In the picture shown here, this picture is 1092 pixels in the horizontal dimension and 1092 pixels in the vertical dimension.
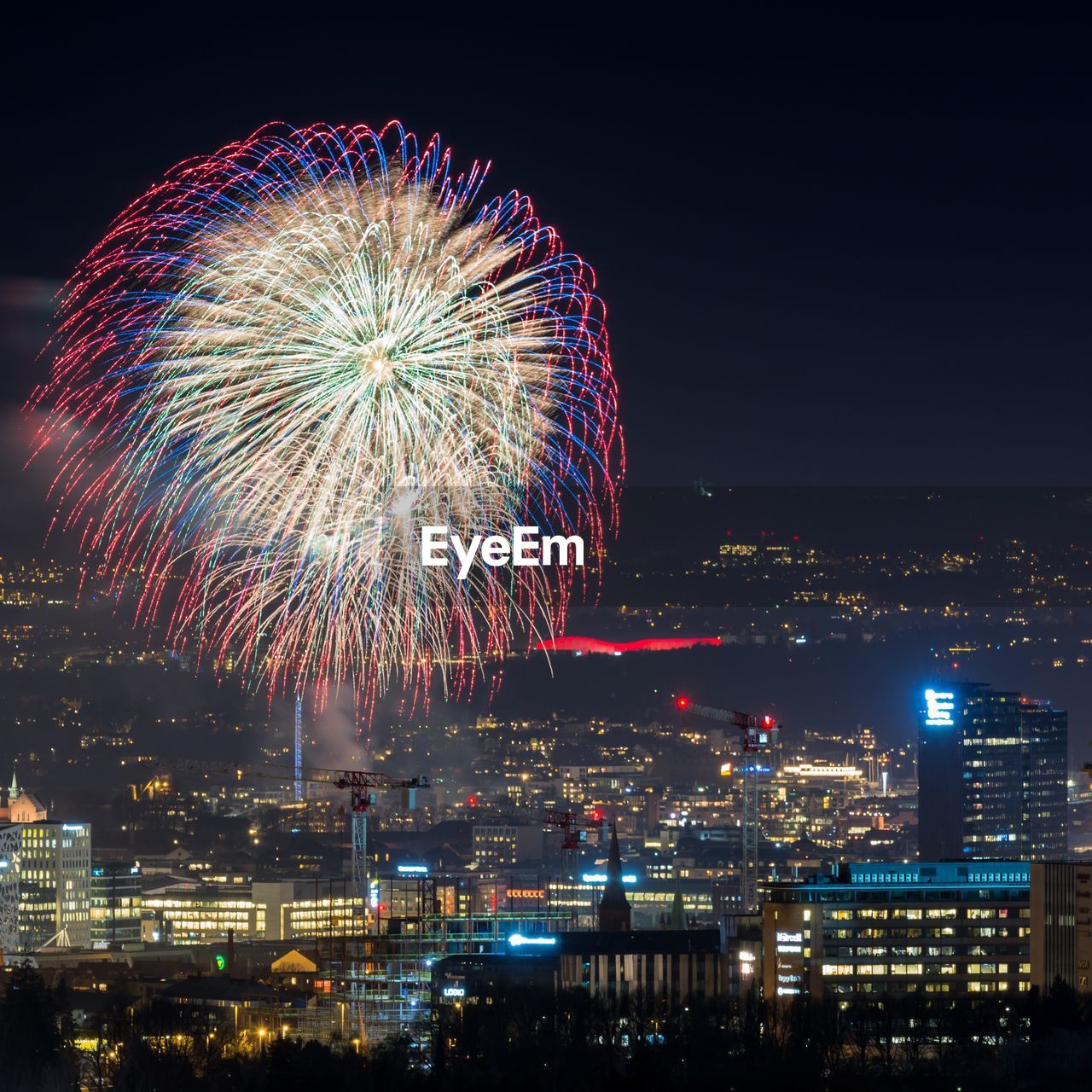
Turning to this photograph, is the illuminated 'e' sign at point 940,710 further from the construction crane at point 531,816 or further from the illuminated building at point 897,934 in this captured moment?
the illuminated building at point 897,934

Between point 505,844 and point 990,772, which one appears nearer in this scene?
point 990,772

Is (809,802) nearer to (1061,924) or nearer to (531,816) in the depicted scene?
(531,816)

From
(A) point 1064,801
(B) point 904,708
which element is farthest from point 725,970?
(B) point 904,708

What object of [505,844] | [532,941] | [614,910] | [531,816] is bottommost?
[532,941]

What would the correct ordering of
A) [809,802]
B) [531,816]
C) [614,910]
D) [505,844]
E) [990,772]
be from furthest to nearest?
[809,802], [531,816], [505,844], [990,772], [614,910]
